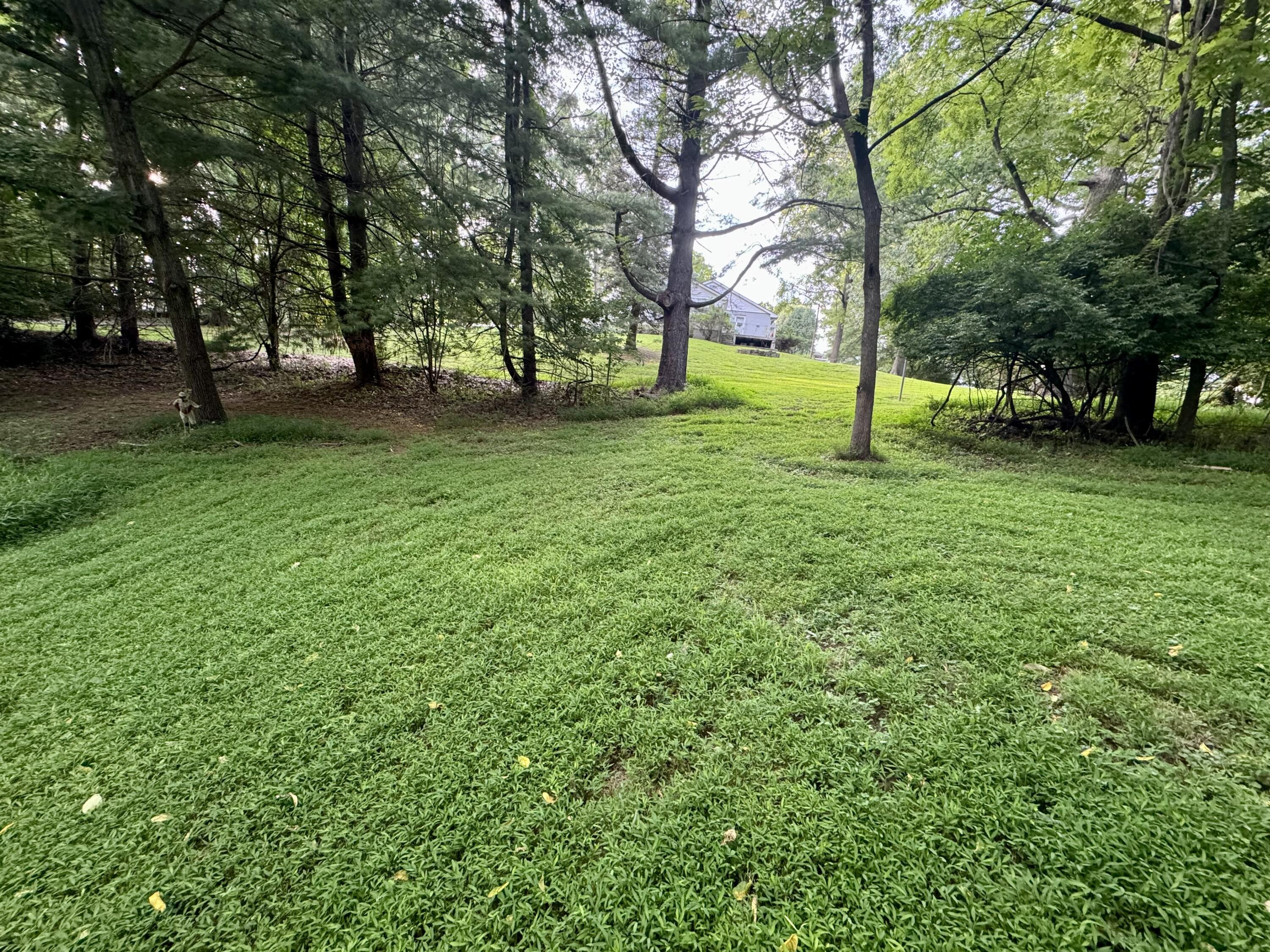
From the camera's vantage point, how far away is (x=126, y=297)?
9766mm

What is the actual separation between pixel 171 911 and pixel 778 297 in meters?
15.9

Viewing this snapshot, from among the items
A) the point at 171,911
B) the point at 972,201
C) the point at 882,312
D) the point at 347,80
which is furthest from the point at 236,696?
the point at 972,201

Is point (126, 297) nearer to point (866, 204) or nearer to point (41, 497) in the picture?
point (41, 497)

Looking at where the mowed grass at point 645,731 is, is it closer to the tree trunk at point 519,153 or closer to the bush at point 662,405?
the bush at point 662,405

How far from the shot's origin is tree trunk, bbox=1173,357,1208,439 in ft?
19.1

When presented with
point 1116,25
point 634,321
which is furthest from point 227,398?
point 1116,25

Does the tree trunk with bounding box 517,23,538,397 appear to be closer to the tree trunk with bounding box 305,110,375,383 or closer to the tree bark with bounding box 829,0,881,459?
the tree trunk with bounding box 305,110,375,383

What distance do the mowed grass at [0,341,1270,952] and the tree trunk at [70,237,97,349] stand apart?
8.69 meters

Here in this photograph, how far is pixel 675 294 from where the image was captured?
34.3ft

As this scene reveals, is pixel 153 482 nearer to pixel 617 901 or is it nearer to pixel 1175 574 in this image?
pixel 617 901

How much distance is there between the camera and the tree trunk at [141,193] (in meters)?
5.28

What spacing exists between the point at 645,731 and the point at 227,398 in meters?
10.8

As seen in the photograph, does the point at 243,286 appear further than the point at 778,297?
No

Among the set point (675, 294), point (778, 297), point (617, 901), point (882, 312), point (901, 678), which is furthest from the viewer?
point (778, 297)
